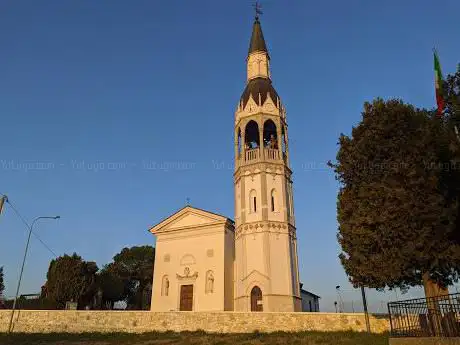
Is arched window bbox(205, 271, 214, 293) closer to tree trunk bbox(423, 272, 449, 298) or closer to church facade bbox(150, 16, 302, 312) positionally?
church facade bbox(150, 16, 302, 312)

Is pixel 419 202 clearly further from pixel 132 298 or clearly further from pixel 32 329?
pixel 132 298

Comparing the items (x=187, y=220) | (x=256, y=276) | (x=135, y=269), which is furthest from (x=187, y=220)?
(x=135, y=269)

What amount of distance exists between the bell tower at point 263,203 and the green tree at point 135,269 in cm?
2948

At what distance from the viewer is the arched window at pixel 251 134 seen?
34084 mm

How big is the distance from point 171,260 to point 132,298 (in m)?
25.9

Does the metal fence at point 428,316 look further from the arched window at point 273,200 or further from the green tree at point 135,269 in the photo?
the green tree at point 135,269

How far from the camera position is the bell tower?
27406mm

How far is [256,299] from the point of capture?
27281mm

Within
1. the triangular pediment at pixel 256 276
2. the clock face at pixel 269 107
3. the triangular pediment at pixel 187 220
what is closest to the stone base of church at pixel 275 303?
the triangular pediment at pixel 256 276

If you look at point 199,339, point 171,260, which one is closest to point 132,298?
point 171,260

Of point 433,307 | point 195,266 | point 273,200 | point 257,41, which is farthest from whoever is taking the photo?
point 257,41

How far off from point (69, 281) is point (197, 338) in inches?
805

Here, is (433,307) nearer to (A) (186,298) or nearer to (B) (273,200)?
(B) (273,200)

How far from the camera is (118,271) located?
57.7 meters
